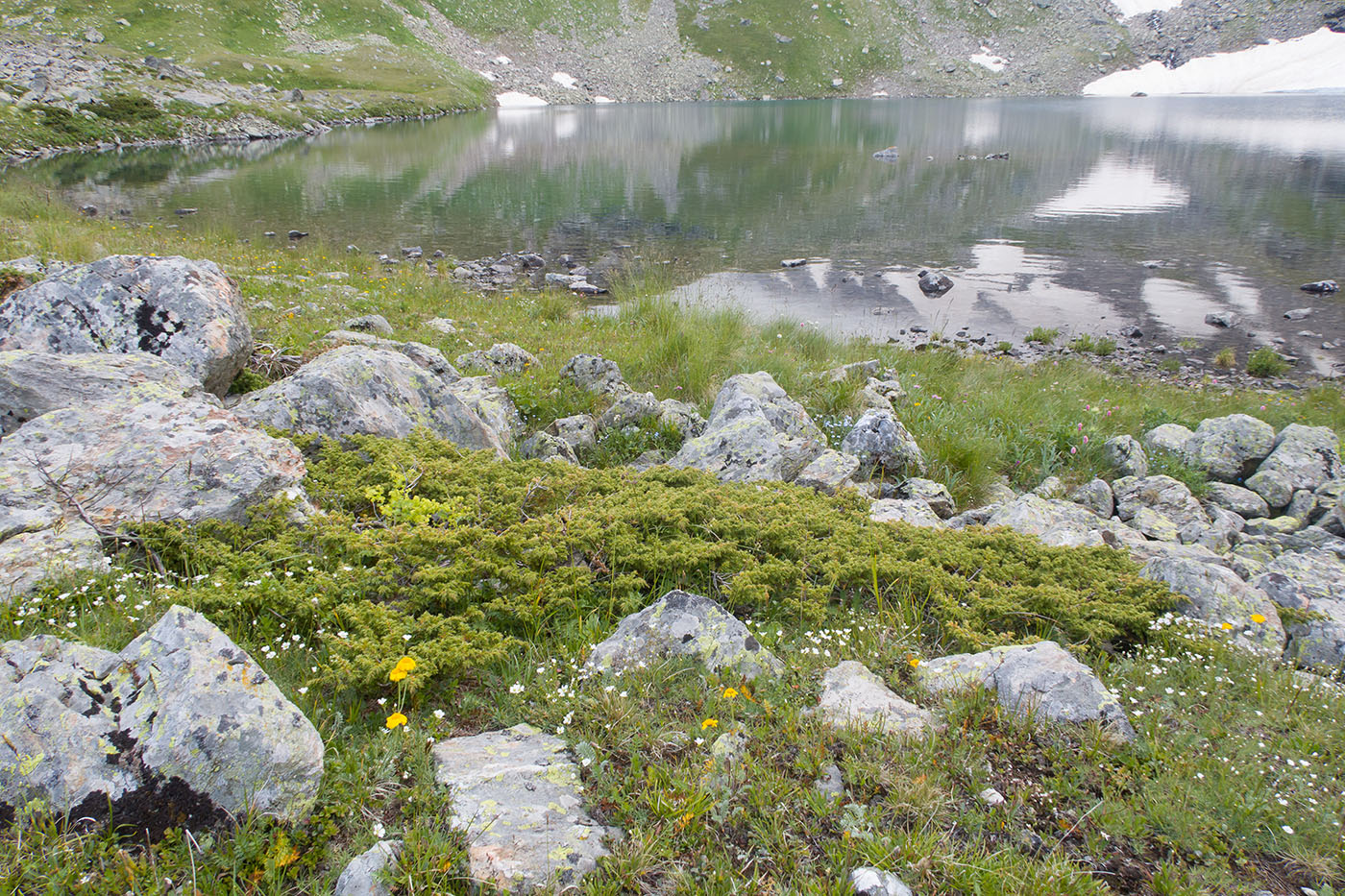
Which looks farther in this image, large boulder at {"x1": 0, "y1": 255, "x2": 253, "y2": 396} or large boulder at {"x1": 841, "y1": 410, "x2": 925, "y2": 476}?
large boulder at {"x1": 841, "y1": 410, "x2": 925, "y2": 476}

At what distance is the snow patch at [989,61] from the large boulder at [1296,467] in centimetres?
19665

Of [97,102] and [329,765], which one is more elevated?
[97,102]

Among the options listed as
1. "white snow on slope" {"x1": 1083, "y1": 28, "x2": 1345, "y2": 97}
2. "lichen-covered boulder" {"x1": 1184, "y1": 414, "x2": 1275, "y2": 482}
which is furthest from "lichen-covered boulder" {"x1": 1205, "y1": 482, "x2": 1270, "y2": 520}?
"white snow on slope" {"x1": 1083, "y1": 28, "x2": 1345, "y2": 97}

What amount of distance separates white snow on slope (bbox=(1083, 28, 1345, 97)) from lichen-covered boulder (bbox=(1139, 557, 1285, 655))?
20944 centimetres

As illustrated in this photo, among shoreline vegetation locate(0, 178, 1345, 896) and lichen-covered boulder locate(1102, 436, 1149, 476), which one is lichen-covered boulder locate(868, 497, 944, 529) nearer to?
shoreline vegetation locate(0, 178, 1345, 896)

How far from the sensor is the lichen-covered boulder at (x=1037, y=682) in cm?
377

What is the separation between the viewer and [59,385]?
17.9ft

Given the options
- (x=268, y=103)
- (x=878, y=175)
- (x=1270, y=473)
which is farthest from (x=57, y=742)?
(x=268, y=103)

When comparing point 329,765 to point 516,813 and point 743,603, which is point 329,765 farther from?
point 743,603

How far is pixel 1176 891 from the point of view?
2.88 meters

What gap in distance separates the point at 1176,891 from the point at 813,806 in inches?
58.6

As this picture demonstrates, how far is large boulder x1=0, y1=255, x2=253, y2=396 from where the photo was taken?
687 cm

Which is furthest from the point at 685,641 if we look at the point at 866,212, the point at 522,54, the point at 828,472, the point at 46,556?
the point at 522,54

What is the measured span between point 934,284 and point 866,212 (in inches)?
549
